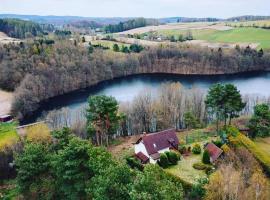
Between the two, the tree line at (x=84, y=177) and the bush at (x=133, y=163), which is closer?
the tree line at (x=84, y=177)

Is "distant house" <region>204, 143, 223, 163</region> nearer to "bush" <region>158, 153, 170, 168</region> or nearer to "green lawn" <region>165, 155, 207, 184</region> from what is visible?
"green lawn" <region>165, 155, 207, 184</region>

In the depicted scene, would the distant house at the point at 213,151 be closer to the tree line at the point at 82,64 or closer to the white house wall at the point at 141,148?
the white house wall at the point at 141,148

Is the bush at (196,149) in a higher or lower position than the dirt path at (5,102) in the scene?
higher

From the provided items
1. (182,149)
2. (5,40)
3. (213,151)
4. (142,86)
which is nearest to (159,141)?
(182,149)

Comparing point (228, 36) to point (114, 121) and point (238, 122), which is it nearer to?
point (238, 122)

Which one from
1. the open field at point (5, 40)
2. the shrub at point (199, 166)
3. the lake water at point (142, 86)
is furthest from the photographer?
the open field at point (5, 40)

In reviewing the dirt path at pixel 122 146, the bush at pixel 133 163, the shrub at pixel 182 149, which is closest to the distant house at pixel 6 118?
the dirt path at pixel 122 146

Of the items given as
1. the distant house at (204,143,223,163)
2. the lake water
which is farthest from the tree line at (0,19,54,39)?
the distant house at (204,143,223,163)

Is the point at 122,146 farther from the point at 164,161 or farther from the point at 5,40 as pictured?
the point at 5,40

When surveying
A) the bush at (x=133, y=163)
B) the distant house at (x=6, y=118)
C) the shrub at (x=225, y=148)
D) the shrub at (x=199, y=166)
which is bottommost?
the distant house at (x=6, y=118)
